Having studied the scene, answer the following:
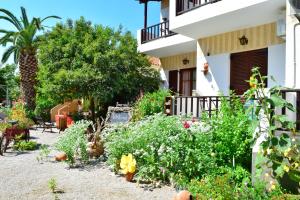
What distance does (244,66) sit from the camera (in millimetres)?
12258

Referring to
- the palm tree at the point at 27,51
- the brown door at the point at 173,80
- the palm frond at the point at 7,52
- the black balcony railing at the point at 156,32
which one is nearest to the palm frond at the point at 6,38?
the palm tree at the point at 27,51

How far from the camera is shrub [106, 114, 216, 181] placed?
6777 mm

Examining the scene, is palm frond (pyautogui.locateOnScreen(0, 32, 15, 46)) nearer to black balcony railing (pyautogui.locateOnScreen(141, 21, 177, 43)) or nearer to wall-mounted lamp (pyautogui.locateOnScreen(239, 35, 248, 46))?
black balcony railing (pyautogui.locateOnScreen(141, 21, 177, 43))

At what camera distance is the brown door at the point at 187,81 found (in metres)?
16.5

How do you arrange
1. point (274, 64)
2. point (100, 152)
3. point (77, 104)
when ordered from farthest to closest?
point (77, 104)
point (274, 64)
point (100, 152)

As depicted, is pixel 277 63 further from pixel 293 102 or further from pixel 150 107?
pixel 293 102

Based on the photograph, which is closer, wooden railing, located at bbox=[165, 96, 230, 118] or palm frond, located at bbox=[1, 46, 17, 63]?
wooden railing, located at bbox=[165, 96, 230, 118]

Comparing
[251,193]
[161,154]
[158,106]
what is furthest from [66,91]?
[251,193]

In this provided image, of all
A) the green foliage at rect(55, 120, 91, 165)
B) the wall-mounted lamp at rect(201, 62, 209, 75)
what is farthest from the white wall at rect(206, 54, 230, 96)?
the green foliage at rect(55, 120, 91, 165)

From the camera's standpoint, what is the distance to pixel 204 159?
263 inches

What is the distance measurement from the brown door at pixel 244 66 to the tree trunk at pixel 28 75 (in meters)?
15.6

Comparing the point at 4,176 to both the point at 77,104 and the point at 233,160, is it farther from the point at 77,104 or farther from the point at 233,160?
the point at 77,104

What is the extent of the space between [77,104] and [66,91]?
10.1 meters

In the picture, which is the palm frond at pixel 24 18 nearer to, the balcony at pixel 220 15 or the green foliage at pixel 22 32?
the green foliage at pixel 22 32
